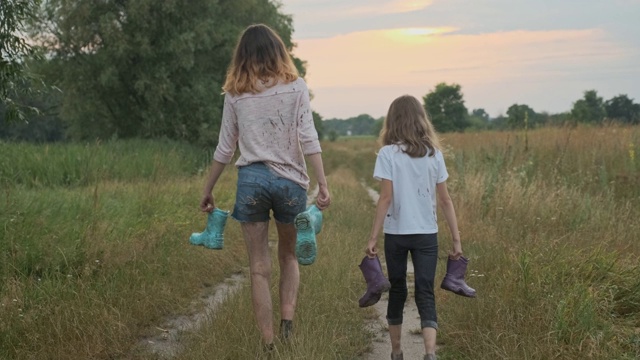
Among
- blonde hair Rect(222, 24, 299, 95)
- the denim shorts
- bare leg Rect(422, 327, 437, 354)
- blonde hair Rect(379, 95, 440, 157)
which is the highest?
blonde hair Rect(222, 24, 299, 95)

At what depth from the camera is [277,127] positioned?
3.91m

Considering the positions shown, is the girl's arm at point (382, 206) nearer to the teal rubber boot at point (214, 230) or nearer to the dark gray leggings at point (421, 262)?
the dark gray leggings at point (421, 262)

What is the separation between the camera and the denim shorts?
387cm

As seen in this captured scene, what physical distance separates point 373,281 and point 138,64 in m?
22.0

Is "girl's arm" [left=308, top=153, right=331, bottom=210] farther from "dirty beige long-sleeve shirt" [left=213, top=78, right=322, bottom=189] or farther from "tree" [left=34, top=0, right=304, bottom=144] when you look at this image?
"tree" [left=34, top=0, right=304, bottom=144]

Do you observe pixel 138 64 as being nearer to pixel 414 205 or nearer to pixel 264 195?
pixel 264 195

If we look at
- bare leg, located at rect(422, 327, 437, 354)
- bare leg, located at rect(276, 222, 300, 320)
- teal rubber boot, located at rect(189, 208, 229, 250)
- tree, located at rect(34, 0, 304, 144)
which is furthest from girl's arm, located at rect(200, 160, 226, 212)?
tree, located at rect(34, 0, 304, 144)

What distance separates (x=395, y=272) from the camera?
13.5 ft

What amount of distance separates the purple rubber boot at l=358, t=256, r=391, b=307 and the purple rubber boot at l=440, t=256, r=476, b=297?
0.44m

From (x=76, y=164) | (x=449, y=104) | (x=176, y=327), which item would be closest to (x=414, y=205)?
(x=176, y=327)

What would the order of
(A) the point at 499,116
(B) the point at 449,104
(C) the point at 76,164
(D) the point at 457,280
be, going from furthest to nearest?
(B) the point at 449,104
(A) the point at 499,116
(C) the point at 76,164
(D) the point at 457,280

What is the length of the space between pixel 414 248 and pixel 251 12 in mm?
28312

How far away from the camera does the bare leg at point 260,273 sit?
13.2 feet

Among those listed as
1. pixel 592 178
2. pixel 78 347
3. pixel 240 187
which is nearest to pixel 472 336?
pixel 240 187
